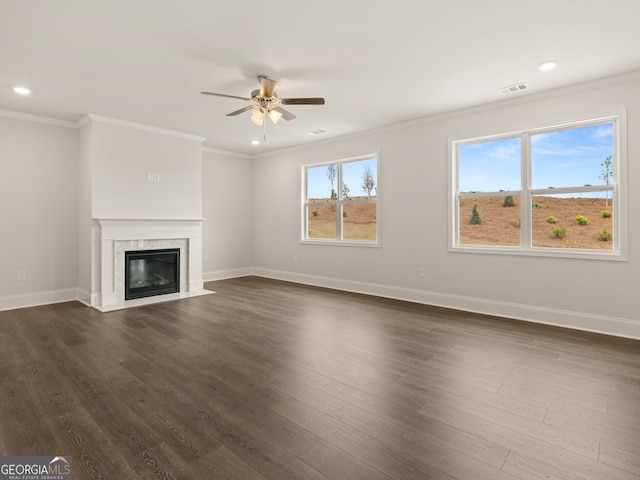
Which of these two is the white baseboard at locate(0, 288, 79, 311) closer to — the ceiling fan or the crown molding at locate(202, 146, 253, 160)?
the crown molding at locate(202, 146, 253, 160)

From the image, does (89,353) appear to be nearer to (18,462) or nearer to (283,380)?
(18,462)

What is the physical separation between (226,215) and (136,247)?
224 cm

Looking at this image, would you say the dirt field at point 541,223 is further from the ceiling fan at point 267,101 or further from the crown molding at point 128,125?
the crown molding at point 128,125

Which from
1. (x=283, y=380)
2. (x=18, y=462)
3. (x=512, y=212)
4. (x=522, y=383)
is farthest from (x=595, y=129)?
(x=18, y=462)

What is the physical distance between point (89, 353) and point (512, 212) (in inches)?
194

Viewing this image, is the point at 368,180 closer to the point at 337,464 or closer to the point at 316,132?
the point at 316,132

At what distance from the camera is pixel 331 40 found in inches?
111

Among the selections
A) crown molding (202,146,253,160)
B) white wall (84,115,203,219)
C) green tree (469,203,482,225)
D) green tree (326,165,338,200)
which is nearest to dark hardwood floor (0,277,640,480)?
green tree (469,203,482,225)

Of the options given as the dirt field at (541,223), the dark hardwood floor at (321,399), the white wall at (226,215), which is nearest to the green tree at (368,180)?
the dirt field at (541,223)

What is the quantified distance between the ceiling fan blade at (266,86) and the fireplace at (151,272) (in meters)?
3.28

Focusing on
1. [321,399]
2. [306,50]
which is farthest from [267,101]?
[321,399]

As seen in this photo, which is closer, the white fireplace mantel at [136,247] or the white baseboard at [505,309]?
the white baseboard at [505,309]

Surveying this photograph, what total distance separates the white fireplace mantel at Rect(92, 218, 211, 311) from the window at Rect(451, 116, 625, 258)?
4.25 meters

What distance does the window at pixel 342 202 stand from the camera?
5723mm
